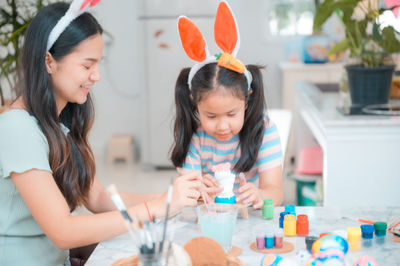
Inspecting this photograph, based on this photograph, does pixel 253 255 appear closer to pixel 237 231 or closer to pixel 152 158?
pixel 237 231

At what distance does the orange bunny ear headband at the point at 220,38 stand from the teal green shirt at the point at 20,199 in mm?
464

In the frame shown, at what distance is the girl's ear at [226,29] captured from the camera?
1460mm

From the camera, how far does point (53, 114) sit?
138 cm

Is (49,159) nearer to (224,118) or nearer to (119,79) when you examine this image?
(224,118)

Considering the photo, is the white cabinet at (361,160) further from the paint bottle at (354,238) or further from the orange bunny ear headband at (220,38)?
the paint bottle at (354,238)

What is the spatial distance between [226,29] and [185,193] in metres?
0.48

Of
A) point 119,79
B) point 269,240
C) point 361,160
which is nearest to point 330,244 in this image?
point 269,240

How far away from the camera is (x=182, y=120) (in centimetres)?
179

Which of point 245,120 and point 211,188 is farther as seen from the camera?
point 245,120

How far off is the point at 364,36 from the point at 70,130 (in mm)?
1441

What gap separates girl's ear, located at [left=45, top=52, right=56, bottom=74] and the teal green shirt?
13 cm

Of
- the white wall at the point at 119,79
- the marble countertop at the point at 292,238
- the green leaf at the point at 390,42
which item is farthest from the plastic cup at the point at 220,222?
the white wall at the point at 119,79

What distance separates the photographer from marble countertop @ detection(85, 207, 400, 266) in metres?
1.13

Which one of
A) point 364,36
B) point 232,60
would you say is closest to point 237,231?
point 232,60
